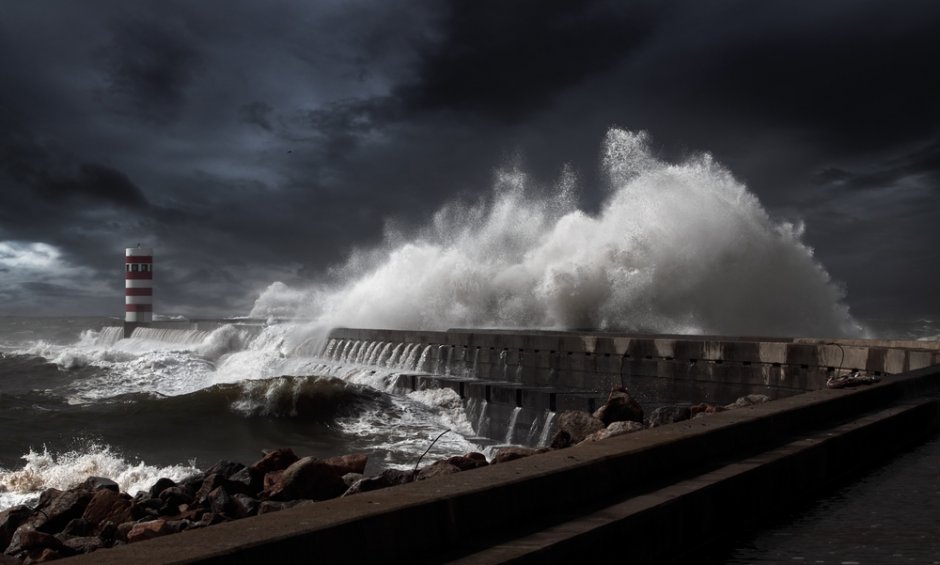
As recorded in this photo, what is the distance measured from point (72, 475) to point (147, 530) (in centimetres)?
564

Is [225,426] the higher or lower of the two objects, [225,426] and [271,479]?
the lower

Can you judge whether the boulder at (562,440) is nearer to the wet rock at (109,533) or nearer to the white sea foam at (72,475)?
the wet rock at (109,533)

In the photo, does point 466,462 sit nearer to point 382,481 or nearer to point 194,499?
point 382,481

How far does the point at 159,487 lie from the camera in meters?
6.23

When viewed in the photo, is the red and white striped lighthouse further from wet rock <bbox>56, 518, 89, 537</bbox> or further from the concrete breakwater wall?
wet rock <bbox>56, 518, 89, 537</bbox>

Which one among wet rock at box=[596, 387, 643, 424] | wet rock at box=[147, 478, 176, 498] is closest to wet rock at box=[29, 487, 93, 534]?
wet rock at box=[147, 478, 176, 498]

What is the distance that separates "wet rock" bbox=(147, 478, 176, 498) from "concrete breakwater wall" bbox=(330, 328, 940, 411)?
5777 millimetres

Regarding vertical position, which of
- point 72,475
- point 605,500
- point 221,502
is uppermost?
point 605,500

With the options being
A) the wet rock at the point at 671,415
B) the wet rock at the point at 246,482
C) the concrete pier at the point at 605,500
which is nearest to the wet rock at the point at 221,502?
the wet rock at the point at 246,482

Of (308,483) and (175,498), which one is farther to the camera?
(175,498)

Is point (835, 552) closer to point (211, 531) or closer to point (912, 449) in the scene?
point (211, 531)

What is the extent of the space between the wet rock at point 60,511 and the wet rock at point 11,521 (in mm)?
90

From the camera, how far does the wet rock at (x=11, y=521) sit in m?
5.56

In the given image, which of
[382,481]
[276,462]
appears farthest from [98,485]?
[382,481]
